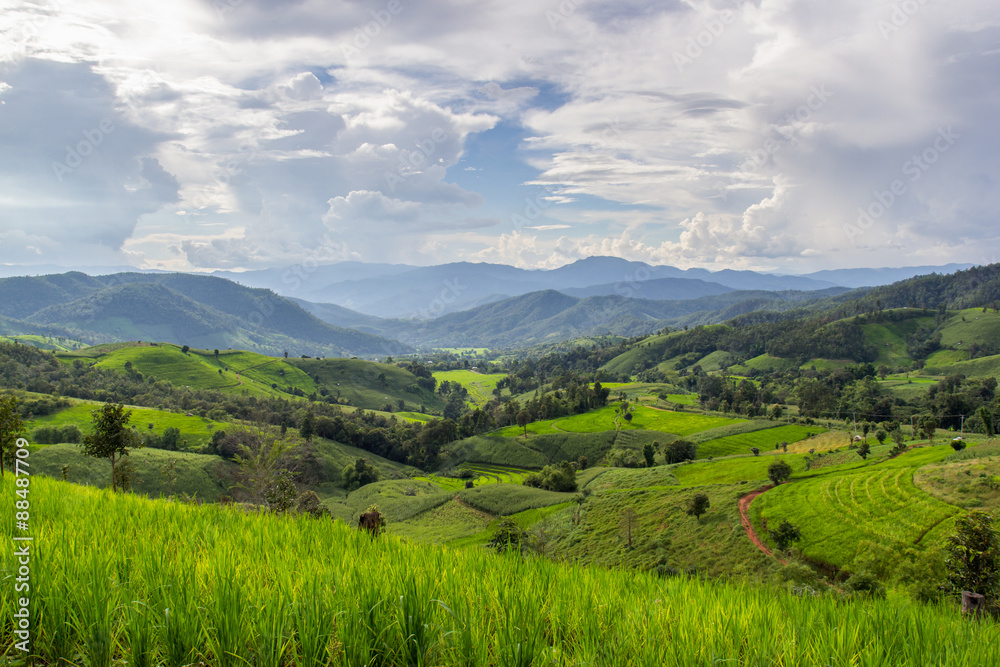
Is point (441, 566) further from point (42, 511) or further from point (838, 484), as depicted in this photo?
point (838, 484)

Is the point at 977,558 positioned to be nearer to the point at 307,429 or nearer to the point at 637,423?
the point at 637,423

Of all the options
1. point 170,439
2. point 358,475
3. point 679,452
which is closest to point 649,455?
point 679,452

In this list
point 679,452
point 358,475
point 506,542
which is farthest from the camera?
point 358,475

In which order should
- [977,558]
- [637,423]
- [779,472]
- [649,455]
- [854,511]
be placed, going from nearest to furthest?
[977,558], [854,511], [779,472], [649,455], [637,423]

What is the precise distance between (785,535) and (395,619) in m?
65.7

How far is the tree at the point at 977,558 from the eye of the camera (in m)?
29.5

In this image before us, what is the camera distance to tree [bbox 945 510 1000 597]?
96.8 ft

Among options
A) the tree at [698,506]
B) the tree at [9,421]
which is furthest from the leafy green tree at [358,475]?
the tree at [9,421]

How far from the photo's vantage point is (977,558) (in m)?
29.9

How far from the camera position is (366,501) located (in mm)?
114250

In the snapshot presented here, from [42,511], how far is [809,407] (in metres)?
191

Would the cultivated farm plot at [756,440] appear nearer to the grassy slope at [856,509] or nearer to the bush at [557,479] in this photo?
the bush at [557,479]

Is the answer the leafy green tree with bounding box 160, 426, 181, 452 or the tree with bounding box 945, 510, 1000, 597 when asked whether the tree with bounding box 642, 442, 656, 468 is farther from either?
the leafy green tree with bounding box 160, 426, 181, 452

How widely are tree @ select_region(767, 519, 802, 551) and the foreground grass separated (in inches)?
2427
